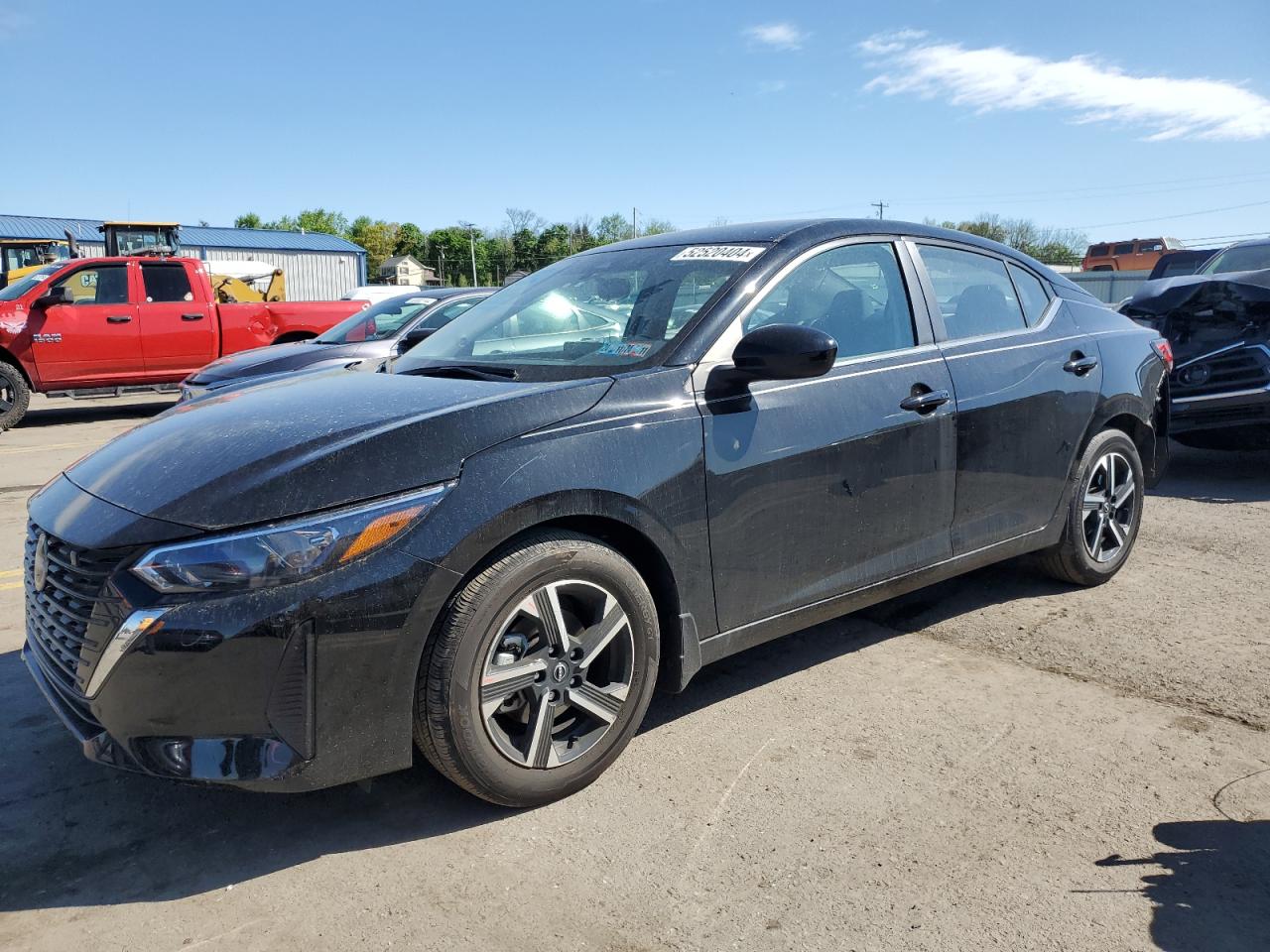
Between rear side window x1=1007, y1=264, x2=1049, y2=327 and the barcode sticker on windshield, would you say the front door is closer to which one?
the barcode sticker on windshield

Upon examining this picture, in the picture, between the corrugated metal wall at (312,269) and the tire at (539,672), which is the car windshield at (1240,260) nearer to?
the tire at (539,672)

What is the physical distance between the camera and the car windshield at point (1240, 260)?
915 cm

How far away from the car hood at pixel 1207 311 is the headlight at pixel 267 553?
22.3ft

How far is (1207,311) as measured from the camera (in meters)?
7.48

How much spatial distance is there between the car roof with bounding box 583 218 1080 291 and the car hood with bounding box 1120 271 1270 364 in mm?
3937

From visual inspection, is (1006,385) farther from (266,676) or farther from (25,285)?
(25,285)

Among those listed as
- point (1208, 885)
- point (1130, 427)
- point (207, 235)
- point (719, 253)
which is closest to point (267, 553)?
point (719, 253)

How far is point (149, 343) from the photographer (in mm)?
13102

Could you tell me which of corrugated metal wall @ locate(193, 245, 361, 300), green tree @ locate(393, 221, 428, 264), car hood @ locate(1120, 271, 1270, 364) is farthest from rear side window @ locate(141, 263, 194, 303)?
green tree @ locate(393, 221, 428, 264)

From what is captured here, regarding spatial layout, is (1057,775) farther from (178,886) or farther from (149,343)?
(149,343)

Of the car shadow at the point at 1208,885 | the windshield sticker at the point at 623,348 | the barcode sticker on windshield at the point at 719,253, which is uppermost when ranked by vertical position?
the barcode sticker on windshield at the point at 719,253

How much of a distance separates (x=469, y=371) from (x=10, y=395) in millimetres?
11275

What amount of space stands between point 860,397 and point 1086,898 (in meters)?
1.74

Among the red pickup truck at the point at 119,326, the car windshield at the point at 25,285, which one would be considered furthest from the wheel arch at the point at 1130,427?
the car windshield at the point at 25,285
